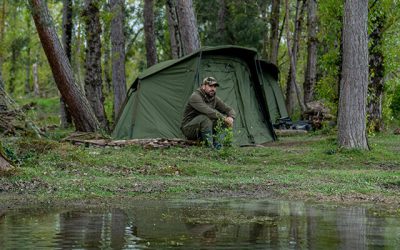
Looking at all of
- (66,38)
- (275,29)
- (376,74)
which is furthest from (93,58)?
(275,29)

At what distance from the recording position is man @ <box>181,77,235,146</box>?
617 inches

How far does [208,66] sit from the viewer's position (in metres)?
18.5

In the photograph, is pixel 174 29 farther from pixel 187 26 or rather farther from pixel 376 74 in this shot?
pixel 376 74

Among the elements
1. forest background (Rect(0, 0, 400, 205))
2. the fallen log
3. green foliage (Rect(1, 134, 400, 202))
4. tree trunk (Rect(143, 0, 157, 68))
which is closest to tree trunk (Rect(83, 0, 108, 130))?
forest background (Rect(0, 0, 400, 205))

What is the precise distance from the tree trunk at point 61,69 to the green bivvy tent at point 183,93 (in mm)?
876

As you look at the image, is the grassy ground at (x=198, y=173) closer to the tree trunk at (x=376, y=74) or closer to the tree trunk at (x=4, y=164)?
the tree trunk at (x=4, y=164)

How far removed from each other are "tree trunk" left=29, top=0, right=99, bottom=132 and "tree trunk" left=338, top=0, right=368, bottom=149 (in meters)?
6.47

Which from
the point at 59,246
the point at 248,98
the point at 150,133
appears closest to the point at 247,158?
the point at 150,133

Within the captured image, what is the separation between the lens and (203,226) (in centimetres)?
701

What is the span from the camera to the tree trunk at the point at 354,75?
1543 cm

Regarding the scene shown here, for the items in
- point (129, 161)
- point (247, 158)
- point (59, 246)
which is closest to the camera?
point (59, 246)

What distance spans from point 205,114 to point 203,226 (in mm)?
8795

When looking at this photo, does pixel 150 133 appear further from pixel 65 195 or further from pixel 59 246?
pixel 59 246

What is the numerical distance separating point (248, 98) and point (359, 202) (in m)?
10.4
